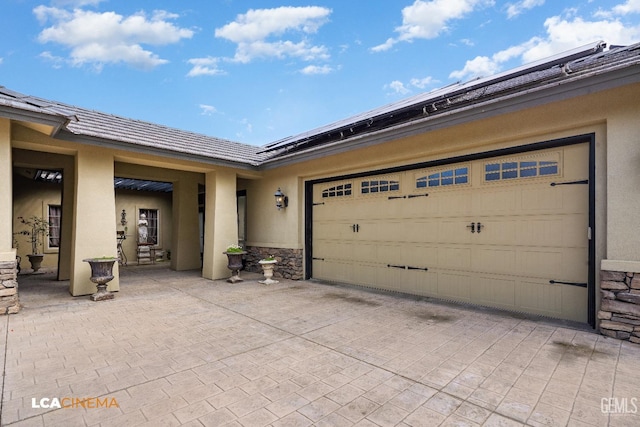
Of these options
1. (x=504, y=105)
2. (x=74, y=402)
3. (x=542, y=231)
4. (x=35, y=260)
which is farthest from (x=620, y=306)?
(x=35, y=260)

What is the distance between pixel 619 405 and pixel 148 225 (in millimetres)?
13482

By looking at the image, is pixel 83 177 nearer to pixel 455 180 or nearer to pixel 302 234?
pixel 302 234

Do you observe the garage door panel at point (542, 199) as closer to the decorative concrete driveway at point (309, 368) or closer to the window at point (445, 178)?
the window at point (445, 178)

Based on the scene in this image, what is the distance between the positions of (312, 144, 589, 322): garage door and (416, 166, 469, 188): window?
0.05 ft

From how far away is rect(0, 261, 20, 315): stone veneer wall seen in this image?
4438mm

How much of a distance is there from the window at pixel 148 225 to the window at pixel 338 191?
8432 mm

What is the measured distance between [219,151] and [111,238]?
302 centimetres

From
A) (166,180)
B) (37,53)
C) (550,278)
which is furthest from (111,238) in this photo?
(37,53)

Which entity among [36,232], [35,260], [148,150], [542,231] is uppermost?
[148,150]

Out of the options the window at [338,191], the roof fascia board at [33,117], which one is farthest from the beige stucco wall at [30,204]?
the window at [338,191]

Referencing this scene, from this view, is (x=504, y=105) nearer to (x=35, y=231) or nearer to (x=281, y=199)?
(x=281, y=199)

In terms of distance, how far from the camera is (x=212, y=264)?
24.9 feet

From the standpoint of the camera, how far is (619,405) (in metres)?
2.16

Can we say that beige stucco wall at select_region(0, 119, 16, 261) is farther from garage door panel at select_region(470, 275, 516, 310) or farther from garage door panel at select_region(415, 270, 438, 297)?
garage door panel at select_region(470, 275, 516, 310)
